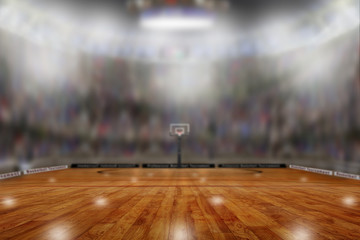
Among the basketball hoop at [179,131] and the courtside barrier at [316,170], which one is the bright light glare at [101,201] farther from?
the basketball hoop at [179,131]

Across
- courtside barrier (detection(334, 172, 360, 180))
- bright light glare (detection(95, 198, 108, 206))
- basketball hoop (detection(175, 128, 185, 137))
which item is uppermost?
basketball hoop (detection(175, 128, 185, 137))

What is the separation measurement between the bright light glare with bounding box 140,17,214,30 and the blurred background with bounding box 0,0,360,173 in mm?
72

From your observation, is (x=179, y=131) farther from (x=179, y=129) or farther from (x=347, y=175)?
(x=347, y=175)

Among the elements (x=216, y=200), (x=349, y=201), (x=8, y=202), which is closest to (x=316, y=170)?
(x=349, y=201)

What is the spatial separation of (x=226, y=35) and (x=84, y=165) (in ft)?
27.3

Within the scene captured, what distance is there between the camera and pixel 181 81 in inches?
468

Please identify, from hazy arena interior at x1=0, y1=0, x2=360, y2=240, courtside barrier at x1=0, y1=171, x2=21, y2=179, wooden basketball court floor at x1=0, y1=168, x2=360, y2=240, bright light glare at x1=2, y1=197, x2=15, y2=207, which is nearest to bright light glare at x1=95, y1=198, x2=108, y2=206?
wooden basketball court floor at x1=0, y1=168, x2=360, y2=240

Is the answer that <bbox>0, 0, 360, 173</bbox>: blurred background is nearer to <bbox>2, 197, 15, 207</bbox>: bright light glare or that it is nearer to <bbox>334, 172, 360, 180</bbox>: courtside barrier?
<bbox>334, 172, 360, 180</bbox>: courtside barrier

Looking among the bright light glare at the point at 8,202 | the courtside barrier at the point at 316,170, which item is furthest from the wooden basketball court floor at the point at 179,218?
the courtside barrier at the point at 316,170

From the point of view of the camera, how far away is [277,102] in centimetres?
1104

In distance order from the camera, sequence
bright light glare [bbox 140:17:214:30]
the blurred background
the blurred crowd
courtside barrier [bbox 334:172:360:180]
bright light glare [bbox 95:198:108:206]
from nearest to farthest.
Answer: bright light glare [bbox 95:198:108:206] < courtside barrier [bbox 334:172:360:180] < the blurred background < the blurred crowd < bright light glare [bbox 140:17:214:30]

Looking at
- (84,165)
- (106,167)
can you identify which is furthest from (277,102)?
(84,165)

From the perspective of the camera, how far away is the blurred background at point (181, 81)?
8.28 meters

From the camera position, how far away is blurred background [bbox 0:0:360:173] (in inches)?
326
